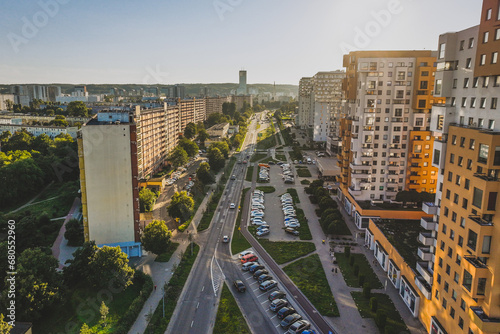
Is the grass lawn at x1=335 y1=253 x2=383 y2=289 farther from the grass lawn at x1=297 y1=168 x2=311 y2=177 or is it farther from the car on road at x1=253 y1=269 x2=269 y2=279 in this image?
the grass lawn at x1=297 y1=168 x2=311 y2=177

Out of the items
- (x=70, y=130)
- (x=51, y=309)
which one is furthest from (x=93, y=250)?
(x=70, y=130)

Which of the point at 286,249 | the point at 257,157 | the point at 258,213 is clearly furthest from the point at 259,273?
the point at 257,157

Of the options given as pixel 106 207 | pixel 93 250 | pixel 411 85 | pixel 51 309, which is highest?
pixel 411 85

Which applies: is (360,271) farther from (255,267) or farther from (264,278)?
(255,267)

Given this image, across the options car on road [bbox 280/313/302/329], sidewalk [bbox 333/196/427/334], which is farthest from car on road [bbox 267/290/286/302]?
sidewalk [bbox 333/196/427/334]

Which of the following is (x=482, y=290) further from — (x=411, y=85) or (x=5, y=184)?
(x=5, y=184)

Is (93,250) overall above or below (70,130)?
below
